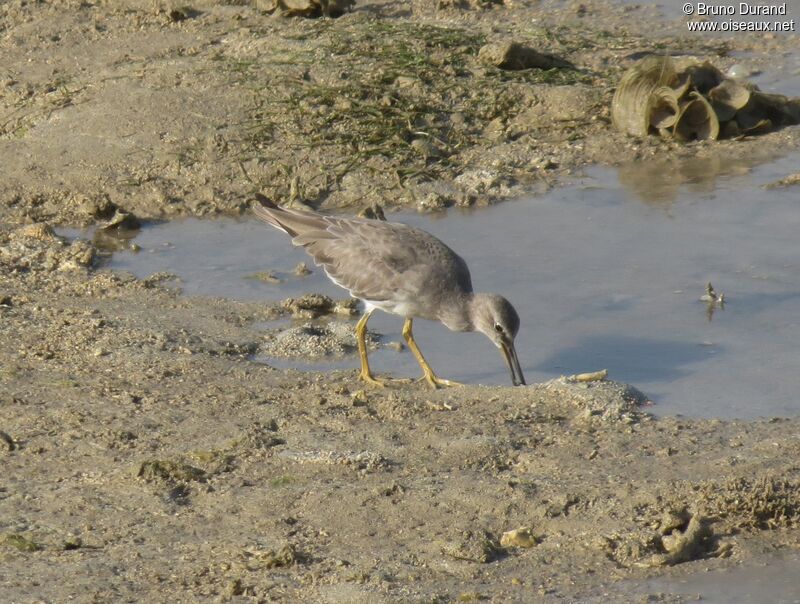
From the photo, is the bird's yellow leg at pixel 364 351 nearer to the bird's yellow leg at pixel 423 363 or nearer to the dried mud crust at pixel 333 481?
the dried mud crust at pixel 333 481

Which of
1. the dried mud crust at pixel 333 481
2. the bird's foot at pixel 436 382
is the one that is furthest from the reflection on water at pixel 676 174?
the dried mud crust at pixel 333 481

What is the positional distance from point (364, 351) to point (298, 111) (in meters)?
3.60

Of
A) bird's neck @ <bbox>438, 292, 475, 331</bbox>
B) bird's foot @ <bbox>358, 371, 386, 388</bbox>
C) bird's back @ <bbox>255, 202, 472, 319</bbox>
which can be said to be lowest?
bird's foot @ <bbox>358, 371, 386, 388</bbox>

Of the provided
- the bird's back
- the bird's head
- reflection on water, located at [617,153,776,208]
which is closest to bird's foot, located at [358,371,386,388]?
the bird's back

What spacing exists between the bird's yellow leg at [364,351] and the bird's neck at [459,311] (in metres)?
0.44

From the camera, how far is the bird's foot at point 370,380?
6.89m

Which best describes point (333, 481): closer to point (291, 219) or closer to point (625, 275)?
point (291, 219)

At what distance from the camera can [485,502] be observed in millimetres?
5488

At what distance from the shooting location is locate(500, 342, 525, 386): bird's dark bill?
6887 mm

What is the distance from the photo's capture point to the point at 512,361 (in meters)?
6.96

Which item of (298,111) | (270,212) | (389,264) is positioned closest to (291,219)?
(270,212)

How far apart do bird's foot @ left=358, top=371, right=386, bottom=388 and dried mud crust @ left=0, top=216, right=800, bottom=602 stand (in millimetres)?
91

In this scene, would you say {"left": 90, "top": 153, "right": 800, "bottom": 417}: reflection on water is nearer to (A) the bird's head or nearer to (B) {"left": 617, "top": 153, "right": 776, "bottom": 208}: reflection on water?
(B) {"left": 617, "top": 153, "right": 776, "bottom": 208}: reflection on water

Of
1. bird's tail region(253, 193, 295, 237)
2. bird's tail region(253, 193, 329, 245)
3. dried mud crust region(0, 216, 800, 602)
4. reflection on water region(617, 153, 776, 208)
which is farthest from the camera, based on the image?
reflection on water region(617, 153, 776, 208)
